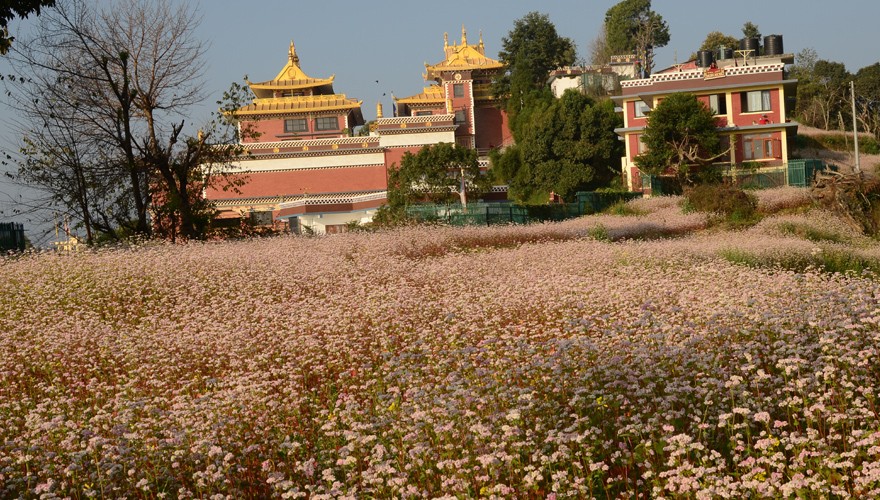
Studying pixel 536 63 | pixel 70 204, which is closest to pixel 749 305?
pixel 70 204

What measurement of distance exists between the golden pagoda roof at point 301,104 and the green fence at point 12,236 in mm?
→ 38015

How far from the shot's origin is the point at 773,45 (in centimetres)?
5306

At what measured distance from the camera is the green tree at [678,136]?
40406 millimetres

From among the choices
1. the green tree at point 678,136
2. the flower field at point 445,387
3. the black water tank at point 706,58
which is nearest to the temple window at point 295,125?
the black water tank at point 706,58

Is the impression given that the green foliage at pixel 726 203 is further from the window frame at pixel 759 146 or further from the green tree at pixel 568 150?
the green tree at pixel 568 150

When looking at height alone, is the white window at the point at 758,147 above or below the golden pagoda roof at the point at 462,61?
below

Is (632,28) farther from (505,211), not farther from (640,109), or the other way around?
(505,211)

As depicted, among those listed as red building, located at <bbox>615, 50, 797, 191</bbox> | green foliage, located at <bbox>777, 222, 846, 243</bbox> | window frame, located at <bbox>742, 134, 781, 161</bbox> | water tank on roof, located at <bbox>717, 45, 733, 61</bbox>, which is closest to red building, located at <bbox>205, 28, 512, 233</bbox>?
red building, located at <bbox>615, 50, 797, 191</bbox>

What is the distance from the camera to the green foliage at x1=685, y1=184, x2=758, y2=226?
87.5ft

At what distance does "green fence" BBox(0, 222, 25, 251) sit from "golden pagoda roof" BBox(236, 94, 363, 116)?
125 feet

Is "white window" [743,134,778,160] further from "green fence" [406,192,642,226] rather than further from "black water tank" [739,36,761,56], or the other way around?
"green fence" [406,192,642,226]

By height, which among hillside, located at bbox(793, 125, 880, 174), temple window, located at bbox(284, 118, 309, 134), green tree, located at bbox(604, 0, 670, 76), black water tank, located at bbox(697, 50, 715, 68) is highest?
green tree, located at bbox(604, 0, 670, 76)

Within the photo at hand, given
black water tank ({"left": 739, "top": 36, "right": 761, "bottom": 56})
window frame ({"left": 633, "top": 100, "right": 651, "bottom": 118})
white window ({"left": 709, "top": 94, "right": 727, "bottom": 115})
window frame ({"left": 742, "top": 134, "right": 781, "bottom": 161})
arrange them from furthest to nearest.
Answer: black water tank ({"left": 739, "top": 36, "right": 761, "bottom": 56})
window frame ({"left": 633, "top": 100, "right": 651, "bottom": 118})
white window ({"left": 709, "top": 94, "right": 727, "bottom": 115})
window frame ({"left": 742, "top": 134, "right": 781, "bottom": 161})

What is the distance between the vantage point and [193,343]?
327 inches
